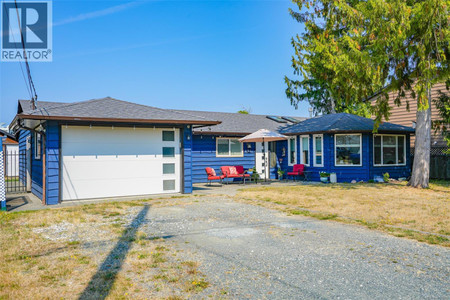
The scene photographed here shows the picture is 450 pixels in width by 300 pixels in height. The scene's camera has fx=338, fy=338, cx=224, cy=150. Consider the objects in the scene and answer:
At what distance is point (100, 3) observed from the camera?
45.0 feet

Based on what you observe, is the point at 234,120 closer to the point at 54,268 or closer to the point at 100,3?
the point at 100,3

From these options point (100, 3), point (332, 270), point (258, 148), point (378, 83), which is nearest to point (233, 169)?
point (258, 148)

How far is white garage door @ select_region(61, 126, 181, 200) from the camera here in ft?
34.6

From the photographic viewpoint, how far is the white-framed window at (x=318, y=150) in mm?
16828

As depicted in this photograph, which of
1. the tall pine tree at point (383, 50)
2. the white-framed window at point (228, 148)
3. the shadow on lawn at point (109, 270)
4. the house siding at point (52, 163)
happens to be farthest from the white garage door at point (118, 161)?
the tall pine tree at point (383, 50)

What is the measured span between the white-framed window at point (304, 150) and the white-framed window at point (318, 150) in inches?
20.9

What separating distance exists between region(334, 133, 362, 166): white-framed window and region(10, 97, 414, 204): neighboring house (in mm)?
45

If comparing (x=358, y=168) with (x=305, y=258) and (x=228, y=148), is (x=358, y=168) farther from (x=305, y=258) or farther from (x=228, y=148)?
(x=305, y=258)

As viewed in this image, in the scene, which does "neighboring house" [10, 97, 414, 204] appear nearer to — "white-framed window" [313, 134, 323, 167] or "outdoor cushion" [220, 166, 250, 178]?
"white-framed window" [313, 134, 323, 167]

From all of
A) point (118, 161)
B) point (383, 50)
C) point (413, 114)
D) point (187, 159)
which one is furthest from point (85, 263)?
point (413, 114)

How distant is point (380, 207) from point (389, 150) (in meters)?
9.14

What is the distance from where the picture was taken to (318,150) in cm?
1702

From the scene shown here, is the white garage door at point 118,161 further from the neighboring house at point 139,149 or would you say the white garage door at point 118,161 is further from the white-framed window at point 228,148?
the white-framed window at point 228,148

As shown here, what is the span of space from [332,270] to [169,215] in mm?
4727
